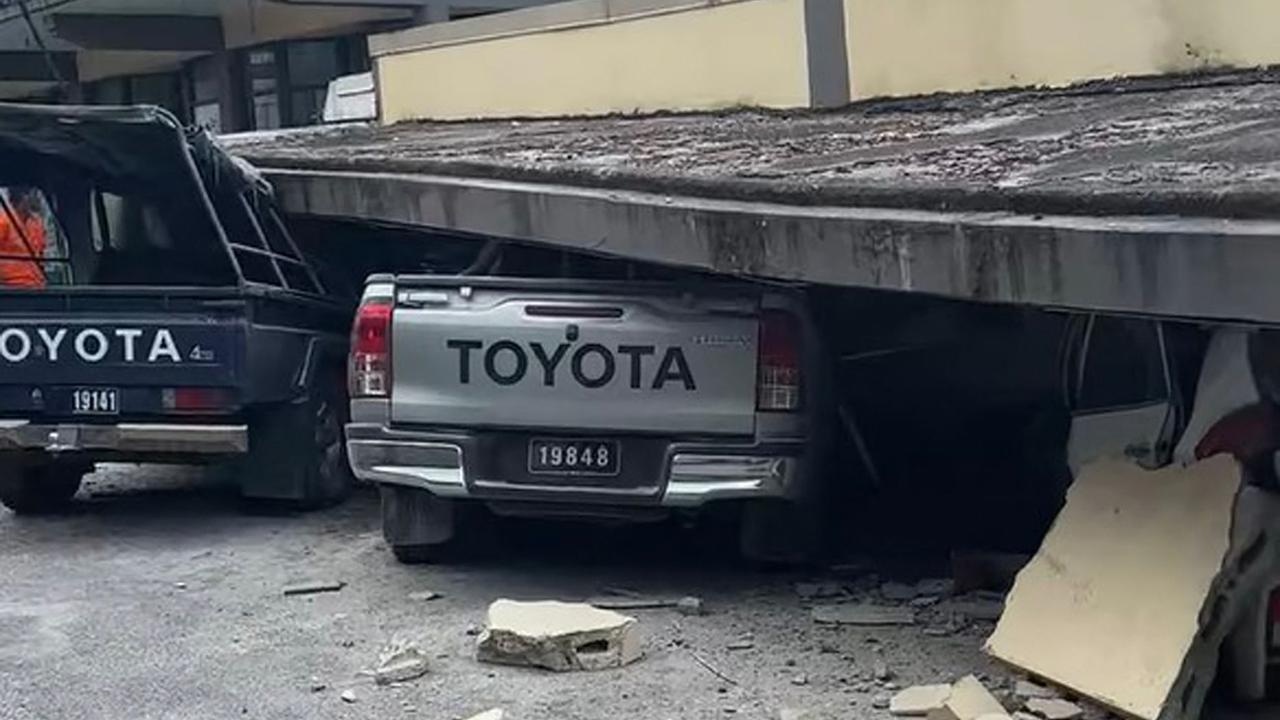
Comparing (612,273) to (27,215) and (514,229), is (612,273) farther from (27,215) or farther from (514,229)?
(27,215)

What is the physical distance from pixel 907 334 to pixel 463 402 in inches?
106

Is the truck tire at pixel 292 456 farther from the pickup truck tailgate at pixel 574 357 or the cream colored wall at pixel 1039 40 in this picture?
the cream colored wall at pixel 1039 40

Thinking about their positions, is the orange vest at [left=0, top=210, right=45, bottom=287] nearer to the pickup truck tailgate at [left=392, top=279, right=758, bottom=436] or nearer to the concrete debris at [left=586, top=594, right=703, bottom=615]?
the pickup truck tailgate at [left=392, top=279, right=758, bottom=436]

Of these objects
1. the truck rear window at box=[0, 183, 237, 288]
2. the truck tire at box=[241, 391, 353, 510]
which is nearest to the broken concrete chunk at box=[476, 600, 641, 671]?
the truck tire at box=[241, 391, 353, 510]

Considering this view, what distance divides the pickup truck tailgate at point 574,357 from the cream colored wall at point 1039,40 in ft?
11.4

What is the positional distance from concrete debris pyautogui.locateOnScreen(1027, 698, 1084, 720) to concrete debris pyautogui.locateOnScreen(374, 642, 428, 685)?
2174mm

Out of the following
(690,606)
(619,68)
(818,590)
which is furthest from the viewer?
(619,68)

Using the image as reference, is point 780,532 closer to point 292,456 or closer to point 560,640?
point 560,640

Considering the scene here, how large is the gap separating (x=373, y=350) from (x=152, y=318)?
2.21 meters

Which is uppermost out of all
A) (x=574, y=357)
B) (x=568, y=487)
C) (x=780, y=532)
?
(x=574, y=357)

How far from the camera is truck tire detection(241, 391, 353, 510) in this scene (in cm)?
1009

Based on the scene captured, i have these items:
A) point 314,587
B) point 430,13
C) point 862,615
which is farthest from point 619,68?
point 430,13

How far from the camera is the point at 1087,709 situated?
570 centimetres

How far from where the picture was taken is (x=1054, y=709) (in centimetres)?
572
